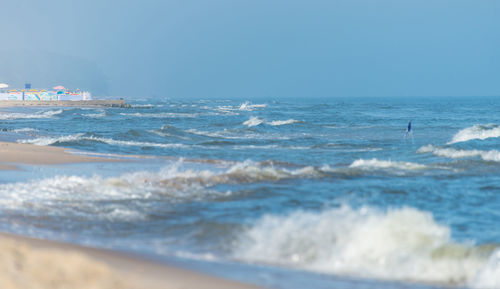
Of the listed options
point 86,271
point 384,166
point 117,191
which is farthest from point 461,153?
point 86,271

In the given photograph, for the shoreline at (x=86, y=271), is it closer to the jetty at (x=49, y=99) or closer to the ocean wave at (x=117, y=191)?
the ocean wave at (x=117, y=191)

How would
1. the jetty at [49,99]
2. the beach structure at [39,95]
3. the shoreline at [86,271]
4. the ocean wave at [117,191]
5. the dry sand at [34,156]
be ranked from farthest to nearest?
the beach structure at [39,95], the jetty at [49,99], the dry sand at [34,156], the ocean wave at [117,191], the shoreline at [86,271]

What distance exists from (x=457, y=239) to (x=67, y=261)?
5.07m

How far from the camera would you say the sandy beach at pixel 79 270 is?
17.2 ft

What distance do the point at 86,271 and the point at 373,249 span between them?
3.45 metres

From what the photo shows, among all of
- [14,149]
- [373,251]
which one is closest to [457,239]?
[373,251]

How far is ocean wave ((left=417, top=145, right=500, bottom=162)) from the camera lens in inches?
766

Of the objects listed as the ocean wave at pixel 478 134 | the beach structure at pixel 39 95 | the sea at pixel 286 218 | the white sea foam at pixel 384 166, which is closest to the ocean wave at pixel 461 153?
the sea at pixel 286 218

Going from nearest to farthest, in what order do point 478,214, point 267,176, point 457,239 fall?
point 457,239, point 478,214, point 267,176

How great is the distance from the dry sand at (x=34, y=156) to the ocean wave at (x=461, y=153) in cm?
1102

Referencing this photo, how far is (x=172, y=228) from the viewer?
875 centimetres

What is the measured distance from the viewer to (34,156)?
1752 centimetres

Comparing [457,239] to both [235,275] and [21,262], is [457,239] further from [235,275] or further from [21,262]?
[21,262]

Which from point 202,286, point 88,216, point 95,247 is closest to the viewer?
point 202,286
